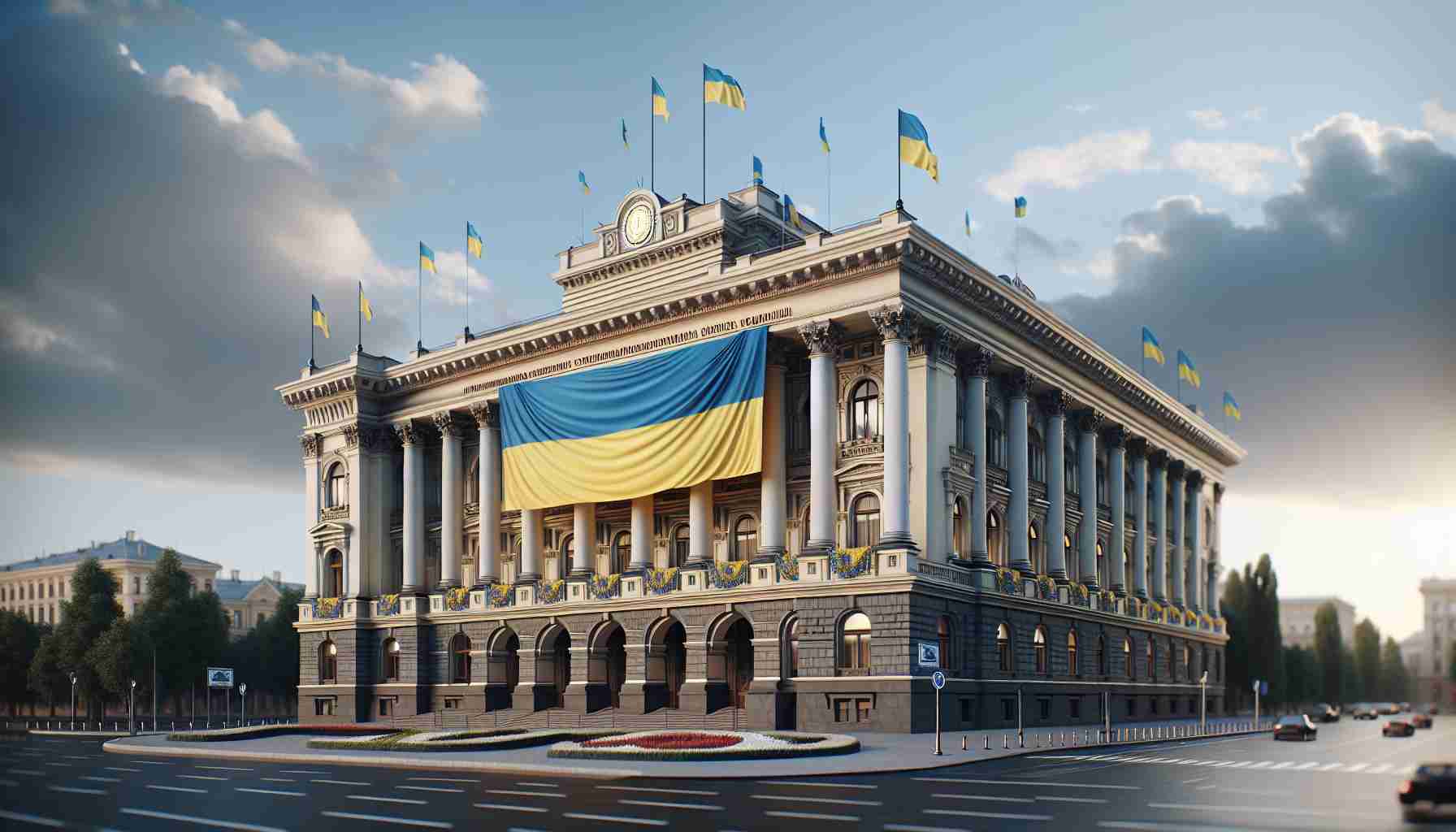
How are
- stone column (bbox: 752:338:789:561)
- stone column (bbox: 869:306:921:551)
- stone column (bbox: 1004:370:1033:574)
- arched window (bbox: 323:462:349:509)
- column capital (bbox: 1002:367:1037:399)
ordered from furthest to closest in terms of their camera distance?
arched window (bbox: 323:462:349:509)
column capital (bbox: 1002:367:1037:399)
stone column (bbox: 1004:370:1033:574)
stone column (bbox: 752:338:789:561)
stone column (bbox: 869:306:921:551)

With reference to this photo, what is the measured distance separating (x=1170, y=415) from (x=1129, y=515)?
10.1 metres

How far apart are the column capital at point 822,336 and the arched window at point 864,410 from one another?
2.68 m

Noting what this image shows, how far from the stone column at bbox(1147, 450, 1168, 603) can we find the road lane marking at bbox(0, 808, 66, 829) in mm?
79151

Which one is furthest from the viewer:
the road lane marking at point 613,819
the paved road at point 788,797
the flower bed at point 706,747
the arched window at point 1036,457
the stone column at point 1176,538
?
the stone column at point 1176,538

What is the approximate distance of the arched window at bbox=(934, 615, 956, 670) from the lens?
59.9 metres

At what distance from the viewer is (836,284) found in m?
→ 61.9

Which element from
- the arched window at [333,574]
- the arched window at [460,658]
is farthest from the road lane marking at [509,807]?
the arched window at [333,574]

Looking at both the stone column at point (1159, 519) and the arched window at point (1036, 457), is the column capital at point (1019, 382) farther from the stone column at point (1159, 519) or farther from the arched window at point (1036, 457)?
the stone column at point (1159, 519)

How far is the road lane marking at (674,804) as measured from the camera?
98.4 feet

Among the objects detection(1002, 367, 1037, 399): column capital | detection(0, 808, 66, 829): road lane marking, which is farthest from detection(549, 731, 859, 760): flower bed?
detection(1002, 367, 1037, 399): column capital

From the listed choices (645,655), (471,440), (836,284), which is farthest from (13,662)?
(836,284)

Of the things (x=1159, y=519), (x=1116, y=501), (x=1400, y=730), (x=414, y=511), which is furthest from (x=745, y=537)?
(x=1159, y=519)

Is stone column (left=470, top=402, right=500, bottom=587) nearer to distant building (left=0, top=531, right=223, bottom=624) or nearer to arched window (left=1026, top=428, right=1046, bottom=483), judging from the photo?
arched window (left=1026, top=428, right=1046, bottom=483)

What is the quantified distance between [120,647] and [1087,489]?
8511 centimetres
